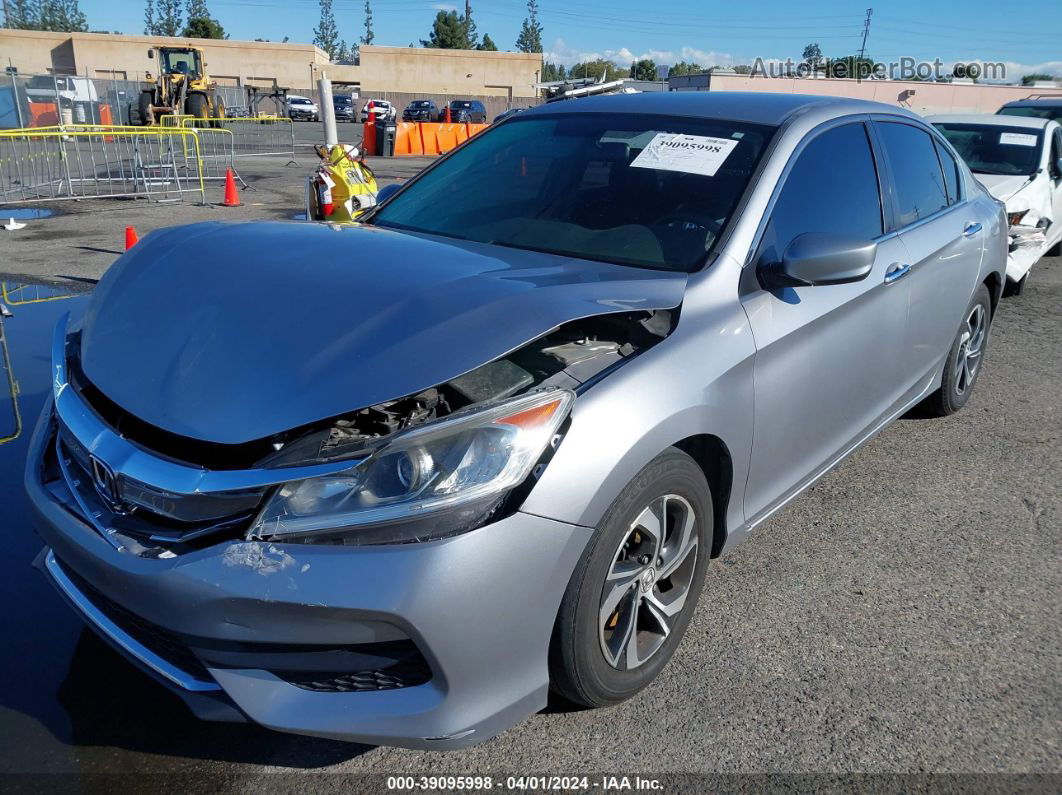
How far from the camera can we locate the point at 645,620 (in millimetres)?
2559

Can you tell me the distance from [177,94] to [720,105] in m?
36.1

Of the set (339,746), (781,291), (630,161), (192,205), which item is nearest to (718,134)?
(630,161)

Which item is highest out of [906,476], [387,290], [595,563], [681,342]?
[387,290]

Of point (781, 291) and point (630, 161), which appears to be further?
point (630, 161)

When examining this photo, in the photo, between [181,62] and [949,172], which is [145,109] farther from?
[949,172]

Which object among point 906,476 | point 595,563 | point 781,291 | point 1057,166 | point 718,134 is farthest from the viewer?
point 1057,166

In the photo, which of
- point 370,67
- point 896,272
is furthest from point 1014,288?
point 370,67

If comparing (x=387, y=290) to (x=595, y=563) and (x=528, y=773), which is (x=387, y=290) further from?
(x=528, y=773)

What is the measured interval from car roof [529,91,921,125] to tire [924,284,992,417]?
1.44m

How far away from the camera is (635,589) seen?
7.95 ft

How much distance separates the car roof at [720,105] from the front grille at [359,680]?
2430 millimetres

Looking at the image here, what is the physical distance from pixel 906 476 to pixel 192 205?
1253 cm

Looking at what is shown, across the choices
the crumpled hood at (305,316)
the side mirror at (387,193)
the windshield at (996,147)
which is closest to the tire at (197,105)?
the windshield at (996,147)

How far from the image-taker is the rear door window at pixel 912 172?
12.7 feet
